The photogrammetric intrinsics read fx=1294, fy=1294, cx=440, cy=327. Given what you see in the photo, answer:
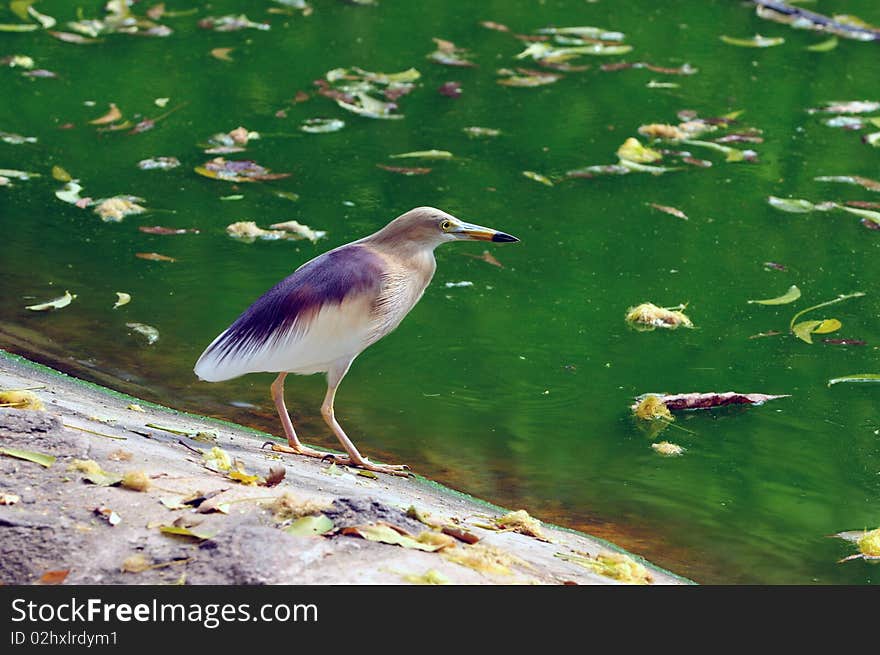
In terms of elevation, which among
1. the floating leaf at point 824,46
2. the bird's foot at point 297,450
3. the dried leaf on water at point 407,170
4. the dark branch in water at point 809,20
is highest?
the dark branch in water at point 809,20

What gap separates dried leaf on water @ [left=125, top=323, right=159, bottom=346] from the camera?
4734mm

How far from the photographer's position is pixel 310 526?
8.80ft

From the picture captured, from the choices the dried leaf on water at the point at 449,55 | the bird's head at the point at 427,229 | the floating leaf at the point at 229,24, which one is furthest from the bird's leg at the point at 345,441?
the floating leaf at the point at 229,24

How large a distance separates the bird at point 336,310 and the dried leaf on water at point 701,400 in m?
0.98

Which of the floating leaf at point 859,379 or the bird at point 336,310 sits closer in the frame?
the bird at point 336,310

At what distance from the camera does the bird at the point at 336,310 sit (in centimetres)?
361

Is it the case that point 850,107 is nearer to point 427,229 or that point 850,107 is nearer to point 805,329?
point 805,329

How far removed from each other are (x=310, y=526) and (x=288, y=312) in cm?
104

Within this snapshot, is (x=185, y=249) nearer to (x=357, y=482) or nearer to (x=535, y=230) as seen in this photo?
(x=535, y=230)

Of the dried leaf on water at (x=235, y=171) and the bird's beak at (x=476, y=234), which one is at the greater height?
the bird's beak at (x=476, y=234)

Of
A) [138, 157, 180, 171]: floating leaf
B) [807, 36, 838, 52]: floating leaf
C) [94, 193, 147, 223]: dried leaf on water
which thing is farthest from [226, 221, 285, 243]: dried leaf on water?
[807, 36, 838, 52]: floating leaf

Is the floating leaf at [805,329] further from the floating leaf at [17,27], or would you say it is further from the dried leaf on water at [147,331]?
the floating leaf at [17,27]

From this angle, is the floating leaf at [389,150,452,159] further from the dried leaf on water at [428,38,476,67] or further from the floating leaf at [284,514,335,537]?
the floating leaf at [284,514,335,537]

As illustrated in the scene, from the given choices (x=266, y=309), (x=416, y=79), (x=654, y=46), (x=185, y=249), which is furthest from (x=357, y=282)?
(x=654, y=46)
